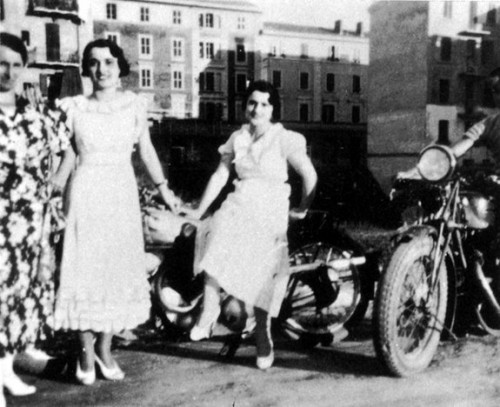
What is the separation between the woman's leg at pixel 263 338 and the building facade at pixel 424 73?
3.87 ft

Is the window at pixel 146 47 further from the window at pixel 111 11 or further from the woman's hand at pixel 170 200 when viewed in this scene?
the woman's hand at pixel 170 200

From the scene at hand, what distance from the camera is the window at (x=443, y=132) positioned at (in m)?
4.06

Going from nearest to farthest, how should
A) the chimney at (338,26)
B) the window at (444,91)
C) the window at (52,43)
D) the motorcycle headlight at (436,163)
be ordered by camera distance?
1. the motorcycle headlight at (436,163)
2. the window at (52,43)
3. the chimney at (338,26)
4. the window at (444,91)

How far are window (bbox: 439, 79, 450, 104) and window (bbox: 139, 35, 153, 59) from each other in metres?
2.33

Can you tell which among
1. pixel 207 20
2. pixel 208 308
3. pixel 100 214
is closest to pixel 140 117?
pixel 100 214

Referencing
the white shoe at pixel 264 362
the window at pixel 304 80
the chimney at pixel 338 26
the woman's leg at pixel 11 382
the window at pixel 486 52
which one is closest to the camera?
the woman's leg at pixel 11 382

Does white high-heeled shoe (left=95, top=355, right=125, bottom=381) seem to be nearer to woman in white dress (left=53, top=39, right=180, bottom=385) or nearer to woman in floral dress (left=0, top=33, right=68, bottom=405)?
woman in white dress (left=53, top=39, right=180, bottom=385)

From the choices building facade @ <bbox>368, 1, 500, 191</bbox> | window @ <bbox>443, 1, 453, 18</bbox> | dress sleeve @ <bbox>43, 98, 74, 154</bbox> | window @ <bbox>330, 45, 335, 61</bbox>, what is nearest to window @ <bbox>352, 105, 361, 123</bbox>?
building facade @ <bbox>368, 1, 500, 191</bbox>

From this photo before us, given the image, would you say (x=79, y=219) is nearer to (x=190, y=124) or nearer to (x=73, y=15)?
(x=190, y=124)

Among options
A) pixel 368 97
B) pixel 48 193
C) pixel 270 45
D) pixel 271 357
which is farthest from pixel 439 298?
pixel 48 193

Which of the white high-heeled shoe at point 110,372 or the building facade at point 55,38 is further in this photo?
the building facade at point 55,38

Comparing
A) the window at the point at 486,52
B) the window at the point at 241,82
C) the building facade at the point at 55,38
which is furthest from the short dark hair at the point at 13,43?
the window at the point at 486,52

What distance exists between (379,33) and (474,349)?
2.01m

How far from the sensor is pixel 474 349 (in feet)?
9.67
